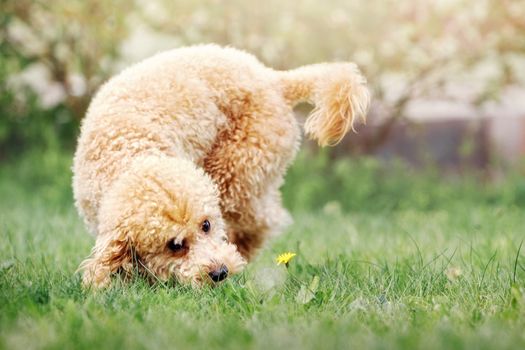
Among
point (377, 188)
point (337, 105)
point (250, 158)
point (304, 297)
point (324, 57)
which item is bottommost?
point (377, 188)

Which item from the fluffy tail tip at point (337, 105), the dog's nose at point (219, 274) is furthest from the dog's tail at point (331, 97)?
the dog's nose at point (219, 274)

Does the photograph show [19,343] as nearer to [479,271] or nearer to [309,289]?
[309,289]

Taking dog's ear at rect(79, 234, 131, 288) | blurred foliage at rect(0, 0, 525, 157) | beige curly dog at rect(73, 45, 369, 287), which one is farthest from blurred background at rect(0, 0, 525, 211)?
dog's ear at rect(79, 234, 131, 288)

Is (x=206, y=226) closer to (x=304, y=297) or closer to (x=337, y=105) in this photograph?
(x=304, y=297)

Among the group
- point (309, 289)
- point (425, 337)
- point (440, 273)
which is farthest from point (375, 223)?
point (425, 337)

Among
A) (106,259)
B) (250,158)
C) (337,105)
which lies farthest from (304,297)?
(337,105)

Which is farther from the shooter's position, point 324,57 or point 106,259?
point 324,57

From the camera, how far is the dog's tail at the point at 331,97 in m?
3.59

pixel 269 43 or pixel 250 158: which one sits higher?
pixel 269 43

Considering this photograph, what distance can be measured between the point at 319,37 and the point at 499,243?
299 centimetres

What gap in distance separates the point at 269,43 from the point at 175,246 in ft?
13.7

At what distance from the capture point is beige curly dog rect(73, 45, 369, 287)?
2939 millimetres

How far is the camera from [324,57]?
662cm

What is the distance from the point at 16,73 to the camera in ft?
23.5
